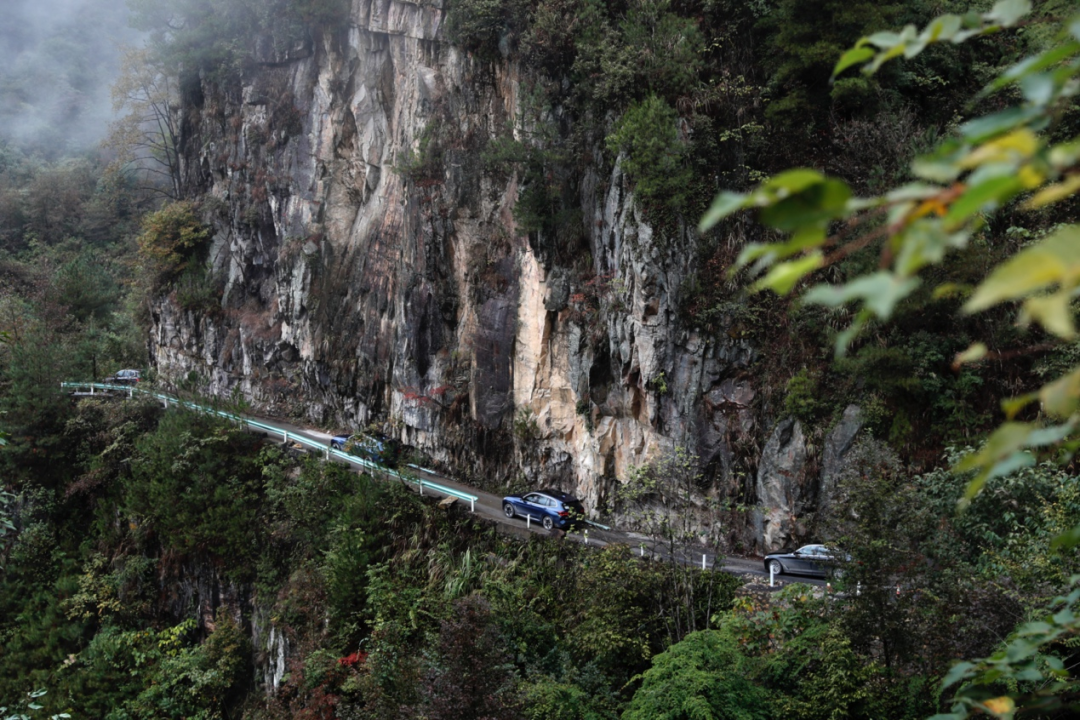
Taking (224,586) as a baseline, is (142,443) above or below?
above

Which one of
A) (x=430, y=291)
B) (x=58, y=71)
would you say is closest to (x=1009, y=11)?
(x=430, y=291)

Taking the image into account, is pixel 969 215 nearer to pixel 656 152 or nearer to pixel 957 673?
pixel 957 673

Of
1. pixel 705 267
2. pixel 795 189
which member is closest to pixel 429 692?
pixel 795 189

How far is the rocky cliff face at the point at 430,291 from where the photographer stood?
15.5 m

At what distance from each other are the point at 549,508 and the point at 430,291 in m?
8.32

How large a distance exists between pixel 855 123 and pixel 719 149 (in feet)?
9.20

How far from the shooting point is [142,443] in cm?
2266

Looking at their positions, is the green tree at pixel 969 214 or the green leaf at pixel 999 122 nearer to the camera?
the green tree at pixel 969 214

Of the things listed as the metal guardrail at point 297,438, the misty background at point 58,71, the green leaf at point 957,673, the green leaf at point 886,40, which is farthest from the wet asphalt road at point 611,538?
the misty background at point 58,71

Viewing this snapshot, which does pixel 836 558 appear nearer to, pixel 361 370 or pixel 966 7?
pixel 966 7

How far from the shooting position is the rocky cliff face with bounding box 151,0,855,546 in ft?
51.0

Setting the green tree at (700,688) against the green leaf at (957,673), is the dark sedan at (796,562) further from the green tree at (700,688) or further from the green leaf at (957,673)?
the green leaf at (957,673)

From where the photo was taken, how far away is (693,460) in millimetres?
14703

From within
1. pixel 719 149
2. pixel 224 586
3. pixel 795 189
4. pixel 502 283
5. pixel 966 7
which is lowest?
pixel 224 586
